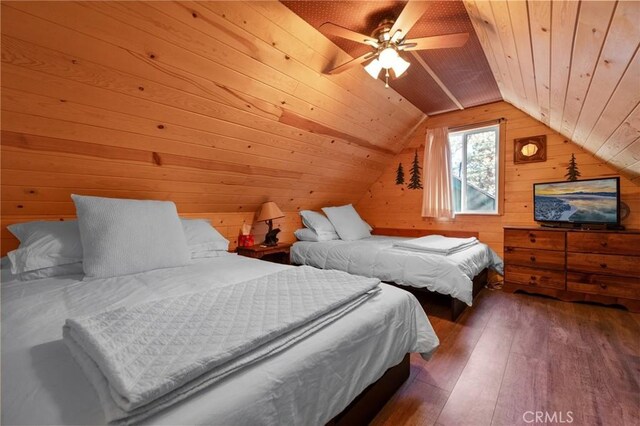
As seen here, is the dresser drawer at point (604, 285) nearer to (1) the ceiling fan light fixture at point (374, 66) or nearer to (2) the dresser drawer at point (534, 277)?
(2) the dresser drawer at point (534, 277)

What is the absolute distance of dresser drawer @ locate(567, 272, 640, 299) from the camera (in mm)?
2361

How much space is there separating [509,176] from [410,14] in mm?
2591

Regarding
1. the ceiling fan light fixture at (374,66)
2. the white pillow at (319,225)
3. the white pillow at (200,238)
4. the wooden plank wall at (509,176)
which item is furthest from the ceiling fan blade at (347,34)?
the wooden plank wall at (509,176)

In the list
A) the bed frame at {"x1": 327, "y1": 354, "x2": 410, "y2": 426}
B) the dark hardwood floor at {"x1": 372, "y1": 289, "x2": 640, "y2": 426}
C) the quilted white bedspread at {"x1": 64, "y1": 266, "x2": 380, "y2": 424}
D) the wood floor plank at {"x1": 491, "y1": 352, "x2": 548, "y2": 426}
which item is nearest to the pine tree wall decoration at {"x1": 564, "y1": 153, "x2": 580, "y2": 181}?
the dark hardwood floor at {"x1": 372, "y1": 289, "x2": 640, "y2": 426}

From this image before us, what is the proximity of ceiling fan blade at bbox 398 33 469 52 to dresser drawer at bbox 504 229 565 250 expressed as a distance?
2.07 m

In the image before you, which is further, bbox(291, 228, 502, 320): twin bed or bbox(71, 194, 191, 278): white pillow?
bbox(291, 228, 502, 320): twin bed

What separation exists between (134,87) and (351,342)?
1816 mm

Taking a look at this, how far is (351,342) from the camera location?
1006 millimetres

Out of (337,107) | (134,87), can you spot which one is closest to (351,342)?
(134,87)

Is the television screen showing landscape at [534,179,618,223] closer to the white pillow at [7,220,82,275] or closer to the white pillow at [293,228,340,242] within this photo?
the white pillow at [293,228,340,242]

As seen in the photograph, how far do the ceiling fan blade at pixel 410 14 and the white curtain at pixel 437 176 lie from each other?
2242mm

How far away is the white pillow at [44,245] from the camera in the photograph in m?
1.55

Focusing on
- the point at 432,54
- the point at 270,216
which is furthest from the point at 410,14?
the point at 270,216

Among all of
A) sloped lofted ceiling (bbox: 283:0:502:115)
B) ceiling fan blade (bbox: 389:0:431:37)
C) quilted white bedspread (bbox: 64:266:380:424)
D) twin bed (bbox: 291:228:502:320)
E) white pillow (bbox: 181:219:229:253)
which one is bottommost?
twin bed (bbox: 291:228:502:320)
